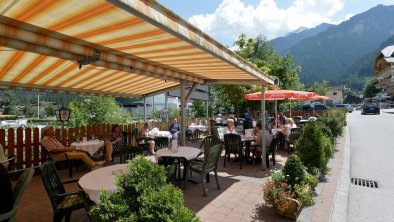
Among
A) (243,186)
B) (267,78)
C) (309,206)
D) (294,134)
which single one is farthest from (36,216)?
(294,134)

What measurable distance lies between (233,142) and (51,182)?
16.6ft

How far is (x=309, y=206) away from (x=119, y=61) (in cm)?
436

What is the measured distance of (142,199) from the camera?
7.02 ft

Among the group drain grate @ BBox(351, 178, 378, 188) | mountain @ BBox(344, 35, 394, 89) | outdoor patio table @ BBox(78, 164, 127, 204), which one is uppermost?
mountain @ BBox(344, 35, 394, 89)

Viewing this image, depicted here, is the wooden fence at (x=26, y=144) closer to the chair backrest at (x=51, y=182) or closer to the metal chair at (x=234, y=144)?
the chair backrest at (x=51, y=182)

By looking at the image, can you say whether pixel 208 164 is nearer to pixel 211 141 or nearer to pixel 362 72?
pixel 211 141

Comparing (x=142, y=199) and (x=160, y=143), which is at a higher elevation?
(x=142, y=199)

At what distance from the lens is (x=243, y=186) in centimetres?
555

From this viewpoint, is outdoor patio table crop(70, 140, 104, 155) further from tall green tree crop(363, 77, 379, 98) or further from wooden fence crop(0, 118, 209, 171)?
tall green tree crop(363, 77, 379, 98)

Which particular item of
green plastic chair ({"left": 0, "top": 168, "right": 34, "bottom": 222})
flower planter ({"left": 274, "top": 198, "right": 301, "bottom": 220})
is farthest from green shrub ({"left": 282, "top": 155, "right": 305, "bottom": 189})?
green plastic chair ({"left": 0, "top": 168, "right": 34, "bottom": 222})

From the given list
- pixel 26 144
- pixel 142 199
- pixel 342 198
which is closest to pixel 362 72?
pixel 342 198

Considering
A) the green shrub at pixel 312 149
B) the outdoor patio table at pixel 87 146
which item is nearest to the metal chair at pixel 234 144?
the green shrub at pixel 312 149

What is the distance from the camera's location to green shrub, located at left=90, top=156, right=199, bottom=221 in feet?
6.88

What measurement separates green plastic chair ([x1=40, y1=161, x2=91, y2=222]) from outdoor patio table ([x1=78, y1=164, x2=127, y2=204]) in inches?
7.2
